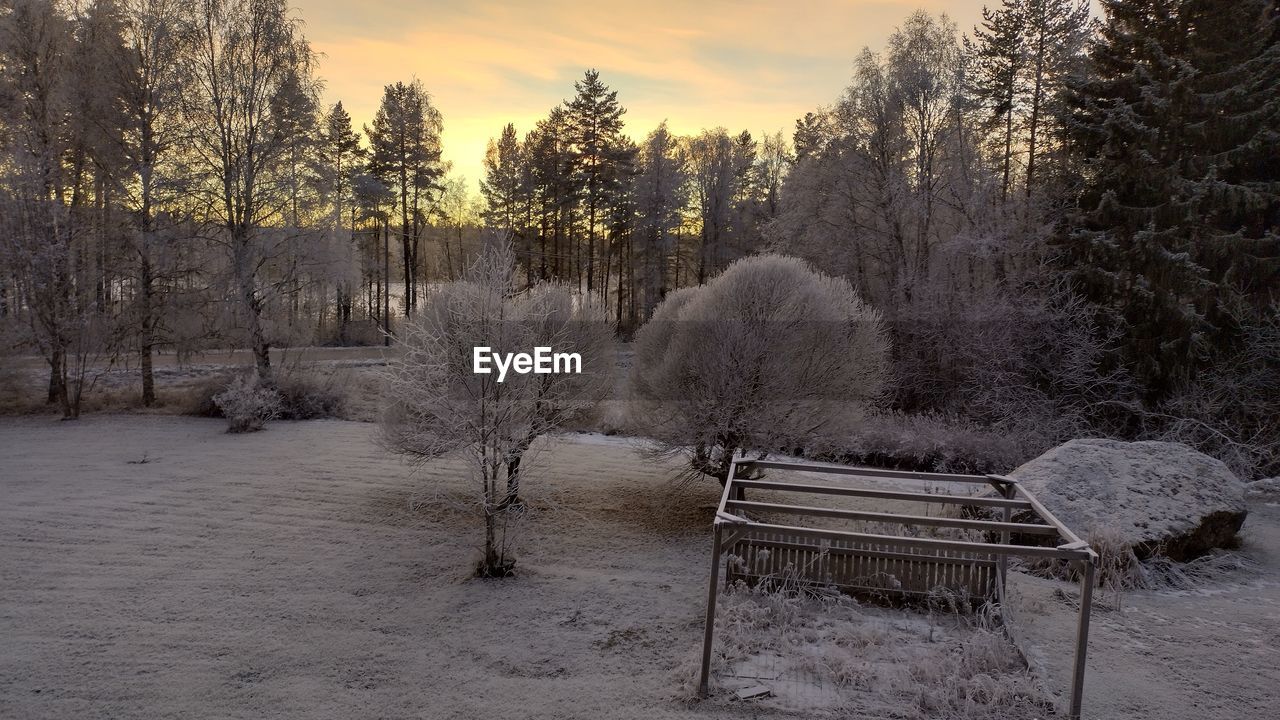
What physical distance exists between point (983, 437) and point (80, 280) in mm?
23012

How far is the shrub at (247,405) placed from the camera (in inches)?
597

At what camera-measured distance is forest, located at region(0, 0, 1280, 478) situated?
50.4 feet

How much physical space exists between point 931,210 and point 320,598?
70.6ft

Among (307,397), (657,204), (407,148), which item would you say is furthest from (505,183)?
(307,397)

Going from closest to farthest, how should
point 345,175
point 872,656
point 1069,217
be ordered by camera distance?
→ 1. point 872,656
2. point 1069,217
3. point 345,175

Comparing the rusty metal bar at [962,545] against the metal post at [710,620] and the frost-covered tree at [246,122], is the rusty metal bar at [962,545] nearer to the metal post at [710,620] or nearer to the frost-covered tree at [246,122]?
the metal post at [710,620]

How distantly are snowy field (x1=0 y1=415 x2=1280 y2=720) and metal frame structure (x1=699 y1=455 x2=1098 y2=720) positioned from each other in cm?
61

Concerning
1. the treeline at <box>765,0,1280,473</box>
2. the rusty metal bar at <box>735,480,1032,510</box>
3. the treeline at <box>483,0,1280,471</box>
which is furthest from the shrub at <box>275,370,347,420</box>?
the treeline at <box>765,0,1280,473</box>

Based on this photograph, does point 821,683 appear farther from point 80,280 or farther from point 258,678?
point 80,280

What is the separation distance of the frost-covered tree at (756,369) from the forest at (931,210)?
4455mm

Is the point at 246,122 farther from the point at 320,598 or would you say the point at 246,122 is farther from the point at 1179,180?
the point at 1179,180

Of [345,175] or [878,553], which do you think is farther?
[345,175]

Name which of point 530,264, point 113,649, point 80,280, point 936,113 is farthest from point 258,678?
point 530,264

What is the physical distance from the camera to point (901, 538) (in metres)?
5.56
